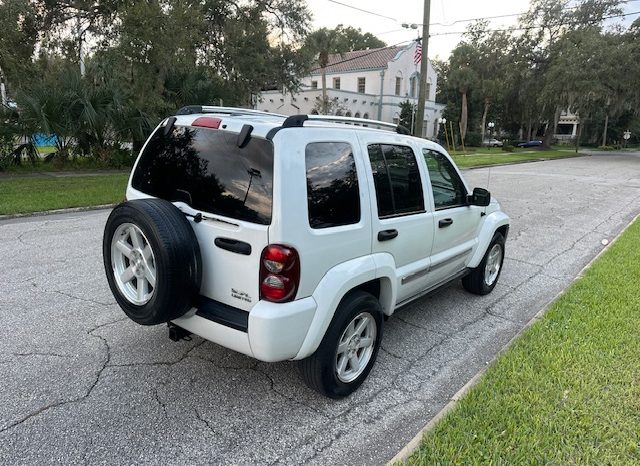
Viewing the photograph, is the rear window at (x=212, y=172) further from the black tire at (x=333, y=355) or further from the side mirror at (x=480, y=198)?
the side mirror at (x=480, y=198)

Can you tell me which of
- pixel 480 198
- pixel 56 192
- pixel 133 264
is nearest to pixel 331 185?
pixel 133 264

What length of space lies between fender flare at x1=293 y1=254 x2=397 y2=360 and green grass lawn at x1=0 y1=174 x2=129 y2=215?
8286mm

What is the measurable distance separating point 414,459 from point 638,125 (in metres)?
85.7

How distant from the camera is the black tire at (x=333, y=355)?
2.93 meters

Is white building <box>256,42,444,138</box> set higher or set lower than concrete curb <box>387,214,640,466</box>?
higher

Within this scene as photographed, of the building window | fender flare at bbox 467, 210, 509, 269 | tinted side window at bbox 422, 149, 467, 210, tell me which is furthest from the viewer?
the building window

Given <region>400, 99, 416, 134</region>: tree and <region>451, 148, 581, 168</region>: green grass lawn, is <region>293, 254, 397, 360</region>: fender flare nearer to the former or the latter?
<region>451, 148, 581, 168</region>: green grass lawn

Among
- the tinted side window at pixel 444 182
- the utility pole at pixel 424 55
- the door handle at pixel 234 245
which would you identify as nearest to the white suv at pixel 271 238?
the door handle at pixel 234 245

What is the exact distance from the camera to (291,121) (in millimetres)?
2834

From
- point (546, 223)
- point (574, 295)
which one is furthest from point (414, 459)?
point (546, 223)

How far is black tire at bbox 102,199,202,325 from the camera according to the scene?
106 inches

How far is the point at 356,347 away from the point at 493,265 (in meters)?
2.90

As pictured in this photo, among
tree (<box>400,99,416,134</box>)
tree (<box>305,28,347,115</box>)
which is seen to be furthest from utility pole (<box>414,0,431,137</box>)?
tree (<box>400,99,416,134</box>)

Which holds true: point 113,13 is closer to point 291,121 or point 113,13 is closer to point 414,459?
point 291,121
